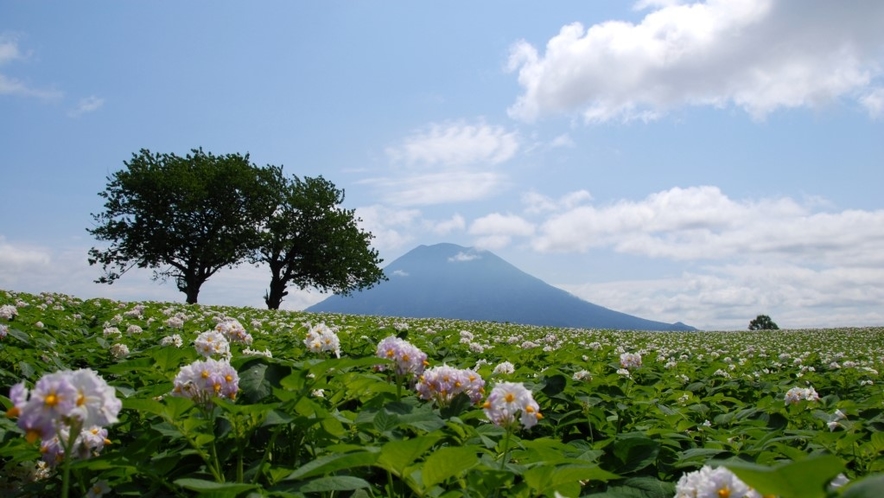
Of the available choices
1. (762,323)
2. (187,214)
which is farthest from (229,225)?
(762,323)

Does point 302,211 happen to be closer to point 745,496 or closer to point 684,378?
point 684,378

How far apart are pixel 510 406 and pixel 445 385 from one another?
99 cm

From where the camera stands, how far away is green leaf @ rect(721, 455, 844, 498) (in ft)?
4.23

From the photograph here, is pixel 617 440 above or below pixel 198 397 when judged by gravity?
below

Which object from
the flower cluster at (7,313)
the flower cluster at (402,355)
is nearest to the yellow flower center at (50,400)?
Result: the flower cluster at (402,355)

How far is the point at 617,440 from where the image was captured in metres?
3.53

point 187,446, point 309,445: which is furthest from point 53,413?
point 309,445

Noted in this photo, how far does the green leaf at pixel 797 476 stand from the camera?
129cm

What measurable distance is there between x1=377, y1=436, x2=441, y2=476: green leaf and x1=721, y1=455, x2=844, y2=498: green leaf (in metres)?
1.27

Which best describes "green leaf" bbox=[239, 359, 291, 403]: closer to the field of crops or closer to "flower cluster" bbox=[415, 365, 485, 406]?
the field of crops

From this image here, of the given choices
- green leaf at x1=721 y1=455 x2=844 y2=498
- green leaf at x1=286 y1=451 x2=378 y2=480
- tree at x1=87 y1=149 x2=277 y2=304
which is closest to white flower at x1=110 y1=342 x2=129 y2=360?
green leaf at x1=286 y1=451 x2=378 y2=480

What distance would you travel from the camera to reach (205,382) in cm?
313

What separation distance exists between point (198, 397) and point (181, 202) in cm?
4402

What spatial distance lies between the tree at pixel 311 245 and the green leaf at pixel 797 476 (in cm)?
4823
